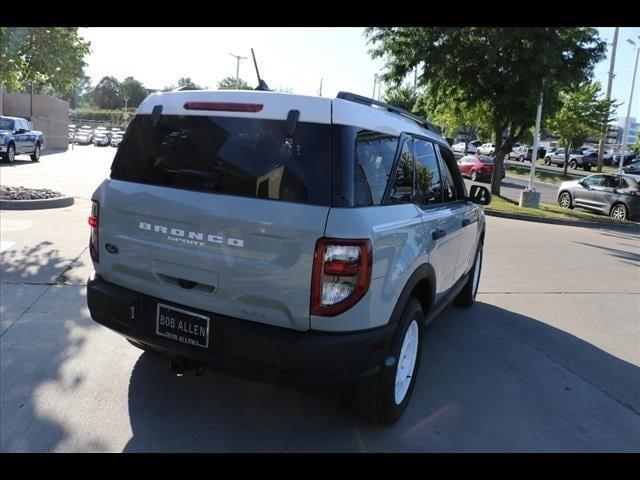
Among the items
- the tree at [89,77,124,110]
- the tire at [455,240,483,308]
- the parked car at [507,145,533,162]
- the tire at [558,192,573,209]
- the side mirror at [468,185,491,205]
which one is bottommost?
the tire at [455,240,483,308]

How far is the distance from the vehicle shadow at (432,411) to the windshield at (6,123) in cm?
2077

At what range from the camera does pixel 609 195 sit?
1703 cm

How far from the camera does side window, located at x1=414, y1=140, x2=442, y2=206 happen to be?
12.0ft

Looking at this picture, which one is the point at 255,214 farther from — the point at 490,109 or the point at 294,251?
the point at 490,109

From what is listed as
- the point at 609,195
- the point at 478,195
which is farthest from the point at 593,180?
the point at 478,195

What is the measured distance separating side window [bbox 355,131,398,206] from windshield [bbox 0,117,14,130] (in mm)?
22032

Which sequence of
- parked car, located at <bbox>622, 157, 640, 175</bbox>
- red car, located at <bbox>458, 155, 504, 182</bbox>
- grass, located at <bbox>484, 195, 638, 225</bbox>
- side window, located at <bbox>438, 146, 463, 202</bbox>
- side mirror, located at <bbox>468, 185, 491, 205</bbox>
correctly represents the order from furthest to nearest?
parked car, located at <bbox>622, 157, 640, 175</bbox> < red car, located at <bbox>458, 155, 504, 182</bbox> < grass, located at <bbox>484, 195, 638, 225</bbox> < side mirror, located at <bbox>468, 185, 491, 205</bbox> < side window, located at <bbox>438, 146, 463, 202</bbox>

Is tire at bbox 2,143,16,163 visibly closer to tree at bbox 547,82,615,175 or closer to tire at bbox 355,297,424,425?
tire at bbox 355,297,424,425

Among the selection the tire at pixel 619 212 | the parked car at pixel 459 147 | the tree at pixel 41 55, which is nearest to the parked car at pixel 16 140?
the tree at pixel 41 55

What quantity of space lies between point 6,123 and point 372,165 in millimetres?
22275

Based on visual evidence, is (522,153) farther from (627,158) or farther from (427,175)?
(427,175)

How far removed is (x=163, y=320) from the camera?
2924 millimetres

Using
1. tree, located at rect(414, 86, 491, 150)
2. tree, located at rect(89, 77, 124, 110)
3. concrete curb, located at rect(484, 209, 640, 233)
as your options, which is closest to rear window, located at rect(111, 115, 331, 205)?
concrete curb, located at rect(484, 209, 640, 233)

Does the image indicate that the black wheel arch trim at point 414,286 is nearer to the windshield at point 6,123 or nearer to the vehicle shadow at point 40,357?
the vehicle shadow at point 40,357
